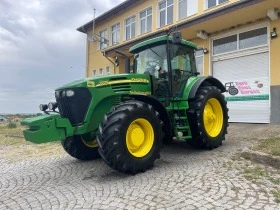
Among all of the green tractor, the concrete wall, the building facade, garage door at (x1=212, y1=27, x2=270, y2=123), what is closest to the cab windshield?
the green tractor

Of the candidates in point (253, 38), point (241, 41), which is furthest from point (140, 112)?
point (241, 41)

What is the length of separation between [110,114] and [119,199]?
4.68 ft

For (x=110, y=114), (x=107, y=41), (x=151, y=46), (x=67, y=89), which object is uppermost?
(x=107, y=41)

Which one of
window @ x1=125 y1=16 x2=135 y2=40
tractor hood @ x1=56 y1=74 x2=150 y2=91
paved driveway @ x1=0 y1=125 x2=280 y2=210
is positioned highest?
window @ x1=125 y1=16 x2=135 y2=40

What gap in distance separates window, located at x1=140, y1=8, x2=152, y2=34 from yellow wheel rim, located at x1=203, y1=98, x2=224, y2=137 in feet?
38.9

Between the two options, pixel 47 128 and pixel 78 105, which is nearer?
pixel 47 128

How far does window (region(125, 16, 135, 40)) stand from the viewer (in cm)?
1986

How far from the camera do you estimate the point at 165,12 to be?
17.1 m

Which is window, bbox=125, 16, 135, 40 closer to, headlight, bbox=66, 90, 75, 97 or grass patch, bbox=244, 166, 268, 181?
headlight, bbox=66, 90, 75, 97

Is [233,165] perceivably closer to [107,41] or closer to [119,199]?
[119,199]

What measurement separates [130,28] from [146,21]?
1.81 m

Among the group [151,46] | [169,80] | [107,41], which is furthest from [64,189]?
[107,41]

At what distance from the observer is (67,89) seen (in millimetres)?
5371

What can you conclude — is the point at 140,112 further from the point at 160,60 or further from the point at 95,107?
the point at 160,60
